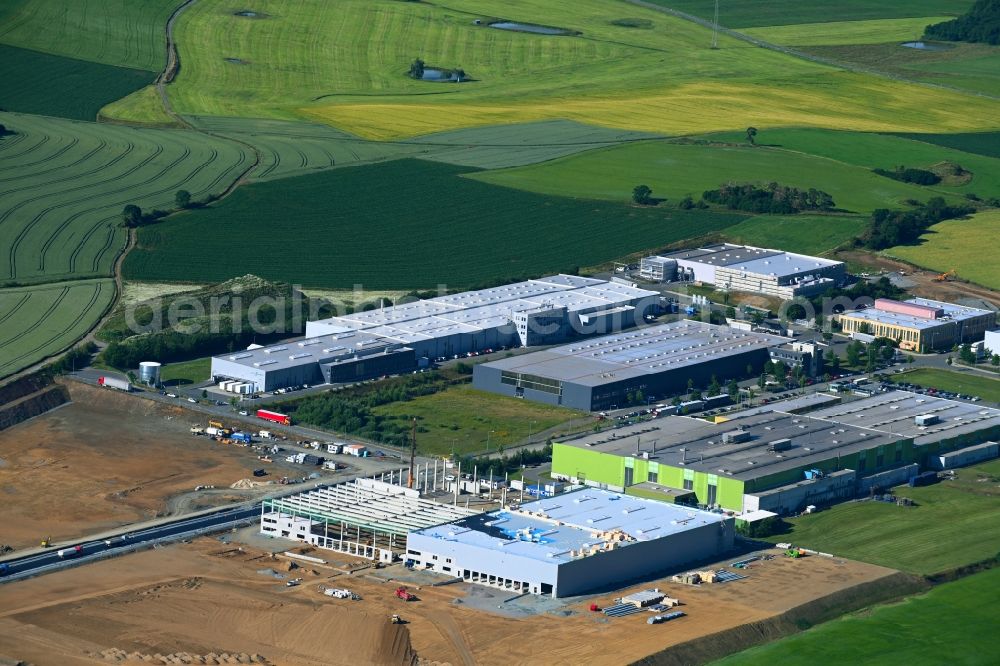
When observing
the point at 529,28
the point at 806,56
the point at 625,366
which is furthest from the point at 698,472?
the point at 529,28

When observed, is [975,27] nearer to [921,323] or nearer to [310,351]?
[921,323]

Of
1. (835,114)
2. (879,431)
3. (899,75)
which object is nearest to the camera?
(879,431)

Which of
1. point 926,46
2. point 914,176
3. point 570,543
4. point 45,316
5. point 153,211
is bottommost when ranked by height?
point 45,316

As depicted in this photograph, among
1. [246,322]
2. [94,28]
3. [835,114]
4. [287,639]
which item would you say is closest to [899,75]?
[835,114]

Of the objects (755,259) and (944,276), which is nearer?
(944,276)

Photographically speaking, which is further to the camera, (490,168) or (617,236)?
(490,168)

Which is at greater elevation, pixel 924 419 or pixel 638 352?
pixel 924 419

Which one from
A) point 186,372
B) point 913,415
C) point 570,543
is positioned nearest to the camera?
point 570,543

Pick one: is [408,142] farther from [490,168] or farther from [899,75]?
[899,75]
